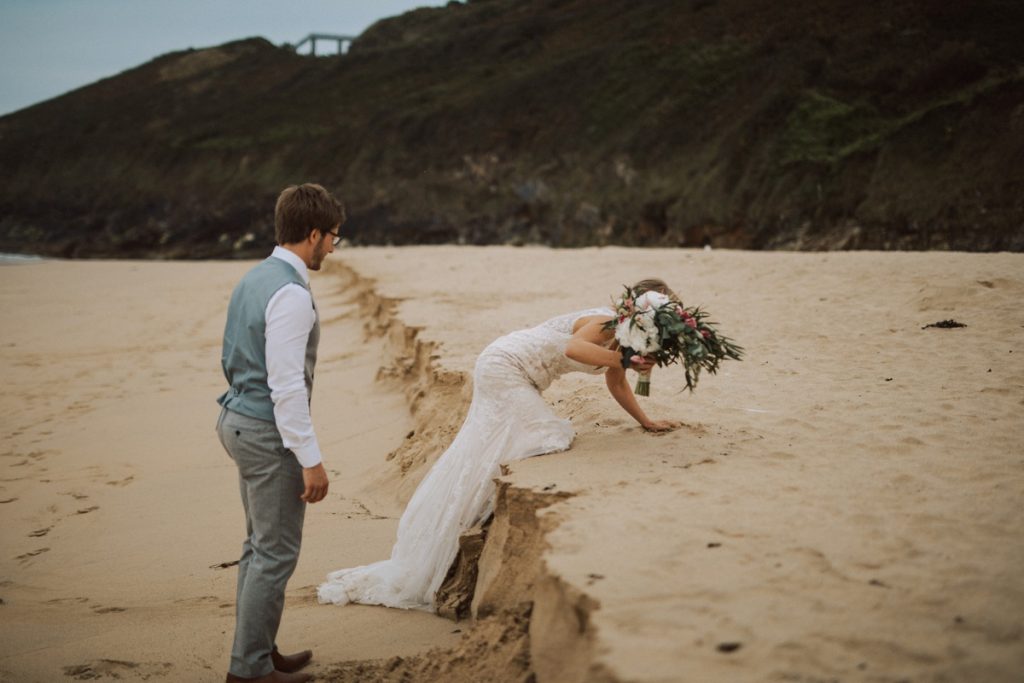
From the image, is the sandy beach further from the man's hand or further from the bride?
the man's hand

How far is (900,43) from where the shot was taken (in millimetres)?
28938

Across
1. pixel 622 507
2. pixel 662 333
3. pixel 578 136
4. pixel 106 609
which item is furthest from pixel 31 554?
pixel 578 136

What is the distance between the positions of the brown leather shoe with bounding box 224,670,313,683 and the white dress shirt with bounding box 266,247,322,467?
40.1 inches

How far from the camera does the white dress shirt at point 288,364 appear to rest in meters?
3.38

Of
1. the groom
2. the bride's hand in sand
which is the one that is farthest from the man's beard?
the bride's hand in sand

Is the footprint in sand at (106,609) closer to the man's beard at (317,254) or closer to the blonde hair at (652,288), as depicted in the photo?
the man's beard at (317,254)

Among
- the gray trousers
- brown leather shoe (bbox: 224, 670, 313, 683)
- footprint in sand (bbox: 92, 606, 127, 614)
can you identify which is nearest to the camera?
the gray trousers

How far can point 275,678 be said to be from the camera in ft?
12.0

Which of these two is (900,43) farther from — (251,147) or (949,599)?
(251,147)

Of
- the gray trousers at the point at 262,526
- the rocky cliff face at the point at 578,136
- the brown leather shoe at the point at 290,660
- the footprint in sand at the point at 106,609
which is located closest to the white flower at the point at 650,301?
the gray trousers at the point at 262,526

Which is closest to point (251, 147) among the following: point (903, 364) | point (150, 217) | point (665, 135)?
point (150, 217)

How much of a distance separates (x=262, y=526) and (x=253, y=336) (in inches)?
31.4

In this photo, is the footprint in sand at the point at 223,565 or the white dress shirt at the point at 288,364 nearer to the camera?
the white dress shirt at the point at 288,364

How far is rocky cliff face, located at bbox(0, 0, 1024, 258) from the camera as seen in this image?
78.9ft
